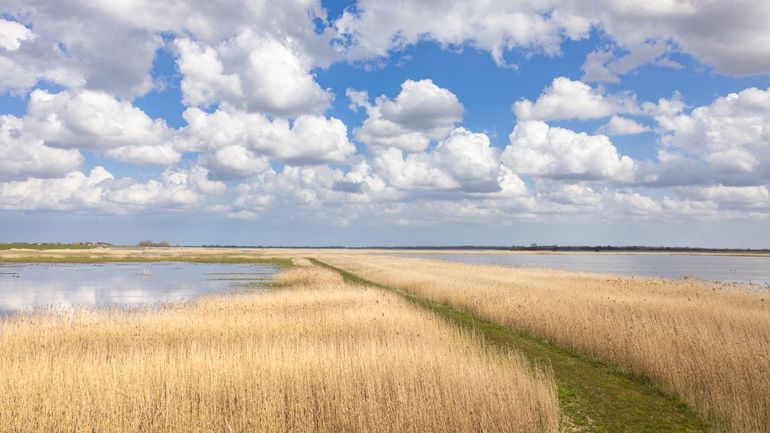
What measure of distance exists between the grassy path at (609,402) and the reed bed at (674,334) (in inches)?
17.6

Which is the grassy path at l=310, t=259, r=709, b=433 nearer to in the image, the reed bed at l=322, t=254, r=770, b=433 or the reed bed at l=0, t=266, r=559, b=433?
the reed bed at l=322, t=254, r=770, b=433

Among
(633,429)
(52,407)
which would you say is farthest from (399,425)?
(52,407)

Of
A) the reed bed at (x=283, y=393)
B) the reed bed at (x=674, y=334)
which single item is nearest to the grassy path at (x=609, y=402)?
the reed bed at (x=674, y=334)

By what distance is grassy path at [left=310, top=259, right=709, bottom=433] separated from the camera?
11258 mm

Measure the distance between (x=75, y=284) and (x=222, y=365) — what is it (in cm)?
4502

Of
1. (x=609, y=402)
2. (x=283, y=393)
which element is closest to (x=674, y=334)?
(x=609, y=402)

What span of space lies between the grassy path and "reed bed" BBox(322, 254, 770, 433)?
45 cm

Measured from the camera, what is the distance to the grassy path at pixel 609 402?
36.9 ft

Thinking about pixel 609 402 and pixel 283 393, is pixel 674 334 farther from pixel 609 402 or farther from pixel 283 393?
pixel 283 393

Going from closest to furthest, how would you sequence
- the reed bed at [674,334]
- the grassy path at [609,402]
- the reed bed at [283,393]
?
1. the reed bed at [283,393]
2. the grassy path at [609,402]
3. the reed bed at [674,334]

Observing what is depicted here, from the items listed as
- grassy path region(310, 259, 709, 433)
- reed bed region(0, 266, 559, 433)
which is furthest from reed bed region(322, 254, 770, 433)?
reed bed region(0, 266, 559, 433)

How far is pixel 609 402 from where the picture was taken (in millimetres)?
12805

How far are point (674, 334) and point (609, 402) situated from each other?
16.7 feet

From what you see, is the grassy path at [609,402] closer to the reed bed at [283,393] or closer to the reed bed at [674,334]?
the reed bed at [674,334]
